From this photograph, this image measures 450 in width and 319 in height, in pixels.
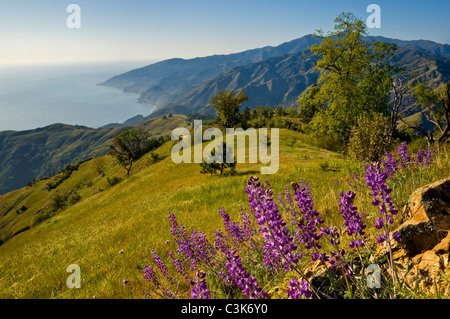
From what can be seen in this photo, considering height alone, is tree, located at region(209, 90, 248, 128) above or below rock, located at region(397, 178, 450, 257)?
above

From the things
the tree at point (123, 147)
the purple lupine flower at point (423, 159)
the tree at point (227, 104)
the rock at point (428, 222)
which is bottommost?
the tree at point (123, 147)

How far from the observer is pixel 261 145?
39875mm

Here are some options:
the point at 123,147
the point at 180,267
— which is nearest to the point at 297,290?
the point at 180,267

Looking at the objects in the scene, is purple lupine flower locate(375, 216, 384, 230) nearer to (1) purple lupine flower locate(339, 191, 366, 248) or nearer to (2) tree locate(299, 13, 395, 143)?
(1) purple lupine flower locate(339, 191, 366, 248)

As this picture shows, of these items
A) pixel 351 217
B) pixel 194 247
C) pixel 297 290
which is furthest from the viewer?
pixel 194 247

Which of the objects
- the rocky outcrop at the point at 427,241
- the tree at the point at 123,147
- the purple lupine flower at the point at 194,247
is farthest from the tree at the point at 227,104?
the rocky outcrop at the point at 427,241

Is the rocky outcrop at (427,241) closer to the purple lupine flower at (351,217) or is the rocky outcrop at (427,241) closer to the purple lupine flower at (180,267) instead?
the purple lupine flower at (351,217)

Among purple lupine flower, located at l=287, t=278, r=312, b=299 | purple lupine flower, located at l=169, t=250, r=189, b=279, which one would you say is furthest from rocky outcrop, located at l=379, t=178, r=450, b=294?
purple lupine flower, located at l=169, t=250, r=189, b=279

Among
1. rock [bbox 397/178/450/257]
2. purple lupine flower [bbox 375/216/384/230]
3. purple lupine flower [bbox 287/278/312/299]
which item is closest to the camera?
purple lupine flower [bbox 287/278/312/299]

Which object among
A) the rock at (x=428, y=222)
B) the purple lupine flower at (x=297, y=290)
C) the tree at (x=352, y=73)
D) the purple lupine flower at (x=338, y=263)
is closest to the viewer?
the purple lupine flower at (x=297, y=290)

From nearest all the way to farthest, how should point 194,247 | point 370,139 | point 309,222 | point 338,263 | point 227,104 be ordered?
point 338,263, point 309,222, point 194,247, point 370,139, point 227,104

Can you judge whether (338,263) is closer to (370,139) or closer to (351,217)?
(351,217)

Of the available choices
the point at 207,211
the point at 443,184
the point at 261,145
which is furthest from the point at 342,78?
the point at 443,184

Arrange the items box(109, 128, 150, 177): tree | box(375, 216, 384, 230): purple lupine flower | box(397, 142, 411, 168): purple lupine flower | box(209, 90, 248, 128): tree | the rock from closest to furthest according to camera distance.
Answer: box(375, 216, 384, 230): purple lupine flower, the rock, box(397, 142, 411, 168): purple lupine flower, box(209, 90, 248, 128): tree, box(109, 128, 150, 177): tree
